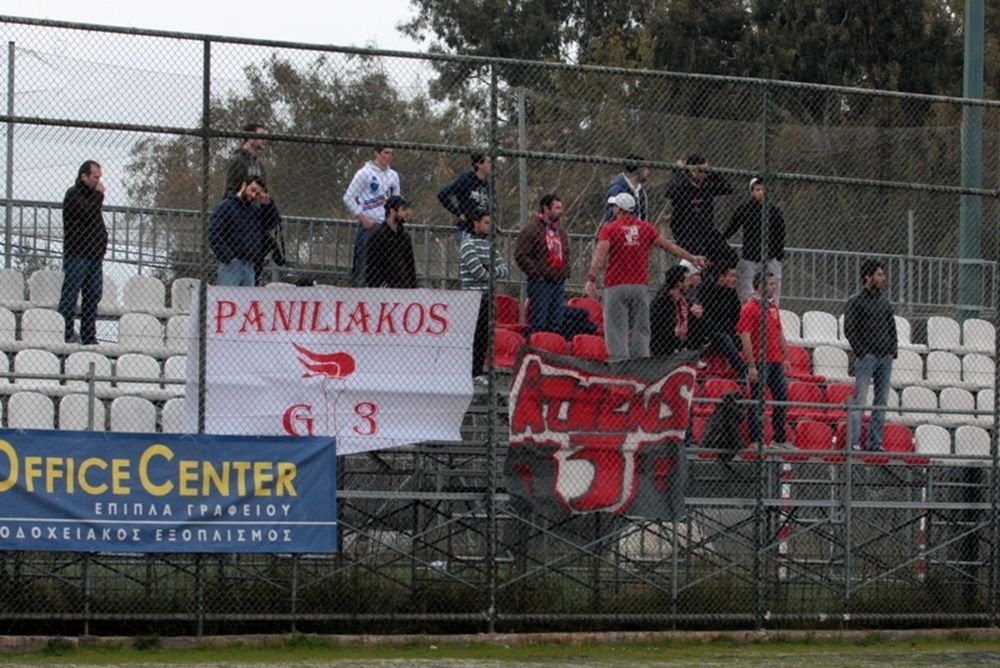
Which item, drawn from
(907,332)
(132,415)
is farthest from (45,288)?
(907,332)

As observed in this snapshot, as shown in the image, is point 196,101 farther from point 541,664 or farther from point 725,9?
point 725,9

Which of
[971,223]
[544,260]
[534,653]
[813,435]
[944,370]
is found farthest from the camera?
[944,370]

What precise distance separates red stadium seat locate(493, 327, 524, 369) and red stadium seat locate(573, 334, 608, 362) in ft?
1.60

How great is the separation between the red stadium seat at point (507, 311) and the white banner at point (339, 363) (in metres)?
1.55

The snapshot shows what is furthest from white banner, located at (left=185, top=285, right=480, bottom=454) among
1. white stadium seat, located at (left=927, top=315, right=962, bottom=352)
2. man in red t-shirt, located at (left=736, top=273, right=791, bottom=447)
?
white stadium seat, located at (left=927, top=315, right=962, bottom=352)

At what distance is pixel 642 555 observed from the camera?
51.9ft

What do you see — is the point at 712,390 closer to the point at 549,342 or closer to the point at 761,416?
the point at 761,416

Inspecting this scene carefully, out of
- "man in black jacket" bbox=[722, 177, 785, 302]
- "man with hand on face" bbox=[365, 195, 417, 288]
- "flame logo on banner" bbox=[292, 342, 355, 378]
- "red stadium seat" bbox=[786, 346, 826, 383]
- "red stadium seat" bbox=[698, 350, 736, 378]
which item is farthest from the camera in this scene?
"red stadium seat" bbox=[786, 346, 826, 383]

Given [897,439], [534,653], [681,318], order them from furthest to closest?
[897,439], [681,318], [534,653]

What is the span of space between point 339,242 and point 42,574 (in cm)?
361

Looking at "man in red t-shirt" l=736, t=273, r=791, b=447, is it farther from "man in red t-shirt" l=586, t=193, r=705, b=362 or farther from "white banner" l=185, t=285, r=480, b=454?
"white banner" l=185, t=285, r=480, b=454

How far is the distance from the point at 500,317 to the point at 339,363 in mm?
2243

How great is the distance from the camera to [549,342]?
15039 millimetres

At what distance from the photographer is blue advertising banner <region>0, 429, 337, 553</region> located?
12953 mm
